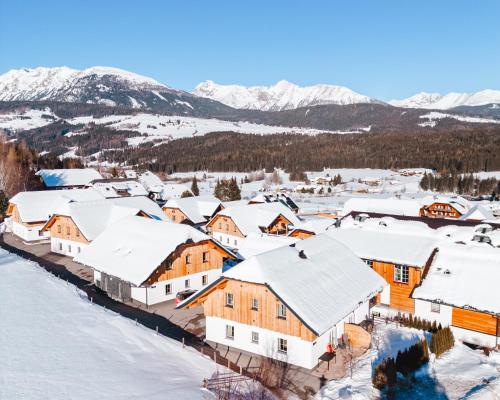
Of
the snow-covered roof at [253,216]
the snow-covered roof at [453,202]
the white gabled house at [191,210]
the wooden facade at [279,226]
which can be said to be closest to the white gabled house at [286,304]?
the snow-covered roof at [253,216]

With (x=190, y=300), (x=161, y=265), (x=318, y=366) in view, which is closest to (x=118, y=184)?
(x=161, y=265)

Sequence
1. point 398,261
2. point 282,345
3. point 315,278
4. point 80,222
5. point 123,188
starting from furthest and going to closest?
point 123,188 → point 80,222 → point 398,261 → point 315,278 → point 282,345

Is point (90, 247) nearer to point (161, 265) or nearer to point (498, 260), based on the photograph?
point (161, 265)

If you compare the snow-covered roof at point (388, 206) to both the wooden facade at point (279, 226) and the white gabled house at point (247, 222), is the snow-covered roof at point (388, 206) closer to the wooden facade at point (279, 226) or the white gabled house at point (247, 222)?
the wooden facade at point (279, 226)

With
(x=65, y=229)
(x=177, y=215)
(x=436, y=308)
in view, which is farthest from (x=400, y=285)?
(x=177, y=215)

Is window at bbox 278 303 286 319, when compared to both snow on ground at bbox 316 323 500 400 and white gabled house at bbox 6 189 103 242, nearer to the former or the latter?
snow on ground at bbox 316 323 500 400

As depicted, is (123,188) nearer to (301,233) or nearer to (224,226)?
(224,226)

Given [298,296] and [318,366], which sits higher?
[298,296]
